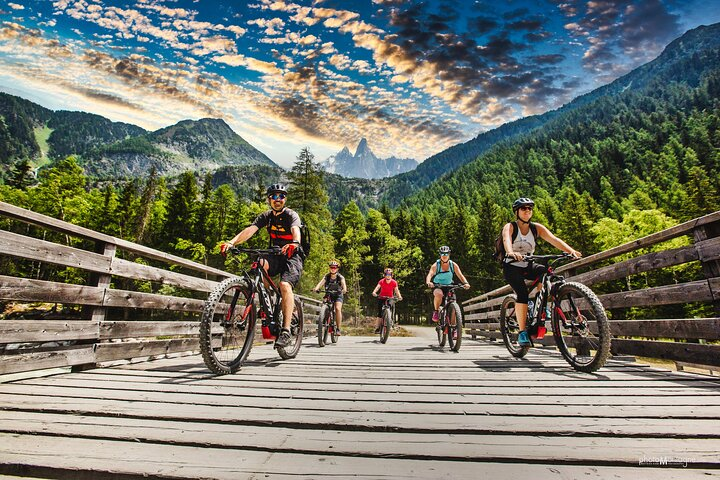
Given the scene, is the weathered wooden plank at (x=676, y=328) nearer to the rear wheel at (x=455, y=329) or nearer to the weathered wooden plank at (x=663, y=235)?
the weathered wooden plank at (x=663, y=235)

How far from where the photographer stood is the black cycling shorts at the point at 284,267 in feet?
16.6

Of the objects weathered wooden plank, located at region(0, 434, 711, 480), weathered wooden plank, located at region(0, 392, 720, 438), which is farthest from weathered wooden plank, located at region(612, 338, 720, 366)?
weathered wooden plank, located at region(0, 434, 711, 480)

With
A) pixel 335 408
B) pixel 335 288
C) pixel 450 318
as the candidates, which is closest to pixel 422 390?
pixel 335 408

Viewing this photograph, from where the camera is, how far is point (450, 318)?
7.61m

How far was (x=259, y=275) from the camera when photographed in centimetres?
466

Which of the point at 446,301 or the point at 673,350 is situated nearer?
the point at 673,350

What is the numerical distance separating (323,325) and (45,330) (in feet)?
19.0

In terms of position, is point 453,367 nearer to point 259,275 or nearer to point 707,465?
point 259,275

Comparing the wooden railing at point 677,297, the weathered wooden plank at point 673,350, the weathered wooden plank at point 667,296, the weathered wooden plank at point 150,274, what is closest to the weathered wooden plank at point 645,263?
the wooden railing at point 677,297

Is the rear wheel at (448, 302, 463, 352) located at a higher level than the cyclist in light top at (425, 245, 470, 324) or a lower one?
lower

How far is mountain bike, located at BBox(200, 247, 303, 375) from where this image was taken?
3898 millimetres

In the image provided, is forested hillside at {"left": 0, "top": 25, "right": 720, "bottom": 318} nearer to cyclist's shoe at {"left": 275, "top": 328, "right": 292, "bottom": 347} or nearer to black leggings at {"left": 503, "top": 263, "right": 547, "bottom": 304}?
black leggings at {"left": 503, "top": 263, "right": 547, "bottom": 304}

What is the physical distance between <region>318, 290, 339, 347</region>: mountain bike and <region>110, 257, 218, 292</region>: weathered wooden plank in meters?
3.31

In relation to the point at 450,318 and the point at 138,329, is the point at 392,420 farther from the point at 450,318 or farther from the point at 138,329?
the point at 450,318
